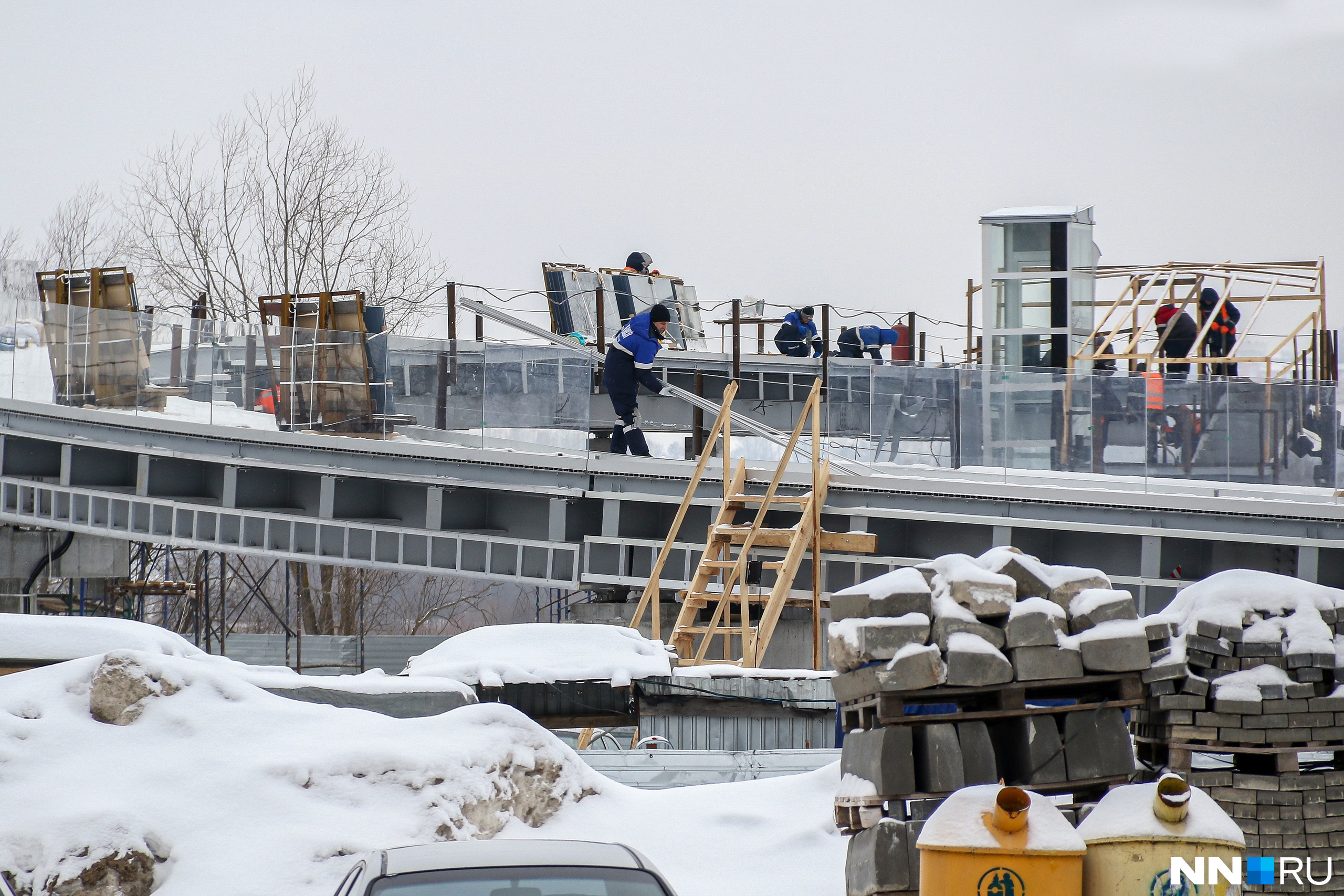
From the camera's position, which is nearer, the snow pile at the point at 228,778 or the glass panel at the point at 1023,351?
the snow pile at the point at 228,778

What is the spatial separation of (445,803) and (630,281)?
3035cm

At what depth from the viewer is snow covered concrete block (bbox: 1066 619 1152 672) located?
7734mm

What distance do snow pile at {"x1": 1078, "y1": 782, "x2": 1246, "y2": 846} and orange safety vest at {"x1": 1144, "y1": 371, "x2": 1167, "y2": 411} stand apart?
1263cm

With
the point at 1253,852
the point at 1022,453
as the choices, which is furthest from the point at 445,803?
the point at 1022,453

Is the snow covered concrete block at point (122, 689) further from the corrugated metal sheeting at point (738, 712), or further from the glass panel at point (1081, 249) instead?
the glass panel at point (1081, 249)

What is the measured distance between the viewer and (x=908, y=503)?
2062cm

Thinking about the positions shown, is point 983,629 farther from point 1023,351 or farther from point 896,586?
point 1023,351

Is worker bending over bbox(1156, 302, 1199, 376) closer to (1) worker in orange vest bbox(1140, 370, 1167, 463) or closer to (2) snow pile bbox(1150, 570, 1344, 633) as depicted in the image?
(1) worker in orange vest bbox(1140, 370, 1167, 463)

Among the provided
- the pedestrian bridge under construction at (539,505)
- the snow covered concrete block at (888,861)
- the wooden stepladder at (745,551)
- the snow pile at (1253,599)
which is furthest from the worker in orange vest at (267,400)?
the snow covered concrete block at (888,861)

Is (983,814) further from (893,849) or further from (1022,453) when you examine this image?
(1022,453)

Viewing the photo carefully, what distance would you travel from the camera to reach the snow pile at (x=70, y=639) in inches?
411

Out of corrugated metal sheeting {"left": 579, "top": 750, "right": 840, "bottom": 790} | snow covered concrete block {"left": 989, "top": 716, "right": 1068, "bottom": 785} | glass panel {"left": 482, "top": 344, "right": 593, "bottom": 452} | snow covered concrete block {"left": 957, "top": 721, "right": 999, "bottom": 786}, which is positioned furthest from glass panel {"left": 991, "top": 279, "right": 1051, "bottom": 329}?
snow covered concrete block {"left": 957, "top": 721, "right": 999, "bottom": 786}

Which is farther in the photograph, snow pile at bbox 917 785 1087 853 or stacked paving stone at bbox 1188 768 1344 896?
stacked paving stone at bbox 1188 768 1344 896

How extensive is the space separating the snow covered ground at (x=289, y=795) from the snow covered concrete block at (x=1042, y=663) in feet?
6.12
